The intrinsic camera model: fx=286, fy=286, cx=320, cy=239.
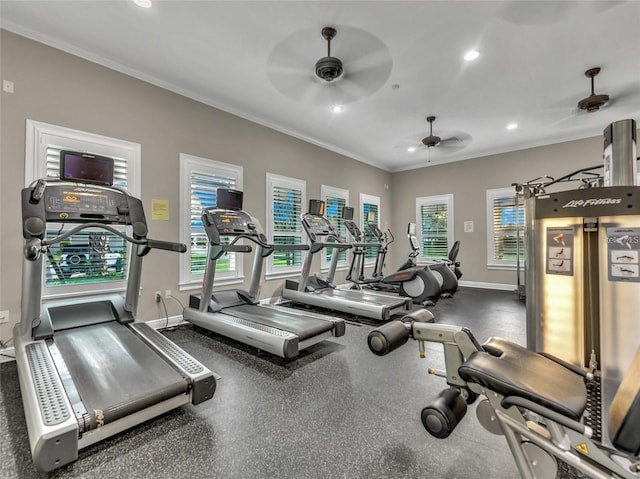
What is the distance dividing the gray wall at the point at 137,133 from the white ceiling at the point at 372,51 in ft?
0.69

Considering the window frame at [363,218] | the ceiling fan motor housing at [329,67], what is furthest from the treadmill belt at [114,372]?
the window frame at [363,218]

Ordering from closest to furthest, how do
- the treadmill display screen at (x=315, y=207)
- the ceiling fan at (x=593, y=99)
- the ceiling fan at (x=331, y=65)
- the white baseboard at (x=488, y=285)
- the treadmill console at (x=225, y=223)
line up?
the ceiling fan at (x=331, y=65), the treadmill console at (x=225, y=223), the ceiling fan at (x=593, y=99), the treadmill display screen at (x=315, y=207), the white baseboard at (x=488, y=285)

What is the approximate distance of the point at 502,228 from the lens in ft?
21.7

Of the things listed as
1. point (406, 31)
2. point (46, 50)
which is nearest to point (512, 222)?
point (406, 31)

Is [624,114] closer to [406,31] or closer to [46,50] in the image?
[406,31]

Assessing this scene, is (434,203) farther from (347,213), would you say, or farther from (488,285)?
(347,213)

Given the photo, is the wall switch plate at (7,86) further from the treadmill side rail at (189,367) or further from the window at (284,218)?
the window at (284,218)

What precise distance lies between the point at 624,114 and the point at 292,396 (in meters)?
6.73

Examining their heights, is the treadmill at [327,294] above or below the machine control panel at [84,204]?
below

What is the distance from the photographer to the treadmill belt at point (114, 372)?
5.38ft

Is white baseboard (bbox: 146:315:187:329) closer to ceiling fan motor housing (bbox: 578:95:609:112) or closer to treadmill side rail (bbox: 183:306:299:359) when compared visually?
treadmill side rail (bbox: 183:306:299:359)

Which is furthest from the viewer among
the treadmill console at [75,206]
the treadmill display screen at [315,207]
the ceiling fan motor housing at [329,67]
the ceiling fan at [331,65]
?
the treadmill display screen at [315,207]

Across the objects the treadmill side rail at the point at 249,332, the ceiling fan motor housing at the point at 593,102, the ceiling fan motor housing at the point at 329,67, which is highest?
the ceiling fan motor housing at the point at 593,102

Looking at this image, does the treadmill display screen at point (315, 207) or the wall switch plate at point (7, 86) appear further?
the treadmill display screen at point (315, 207)
